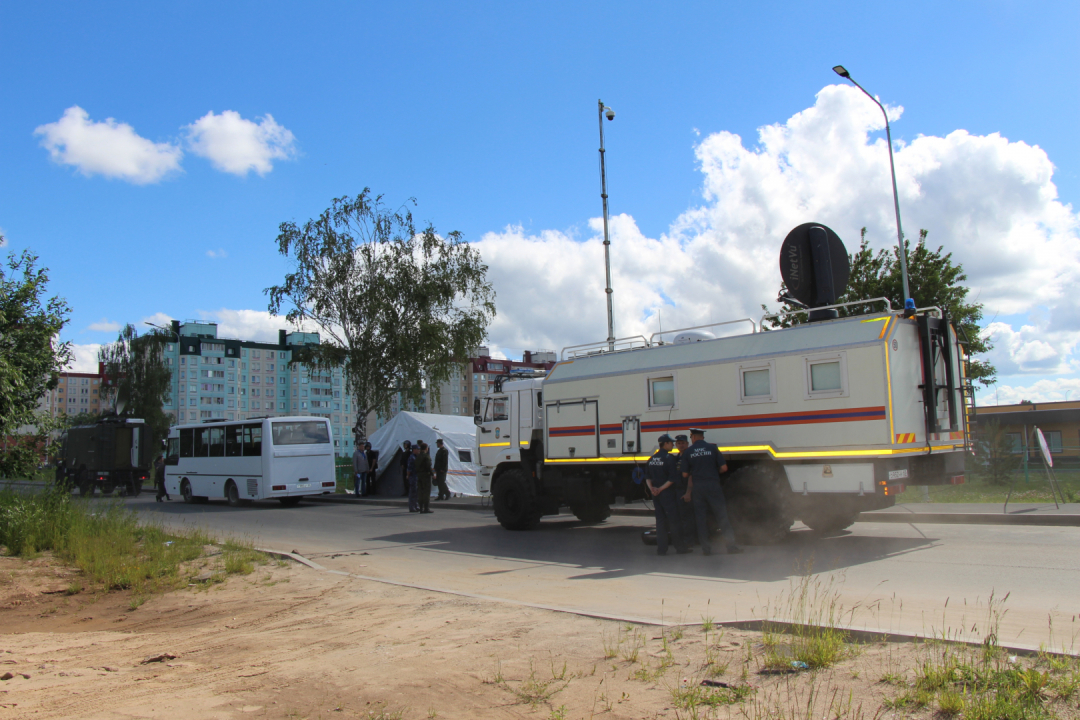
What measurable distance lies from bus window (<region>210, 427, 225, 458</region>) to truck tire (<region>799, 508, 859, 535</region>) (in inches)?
748

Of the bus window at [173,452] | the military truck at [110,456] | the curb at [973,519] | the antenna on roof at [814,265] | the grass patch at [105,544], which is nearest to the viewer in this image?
the grass patch at [105,544]

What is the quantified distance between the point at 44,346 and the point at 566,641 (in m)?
10.2

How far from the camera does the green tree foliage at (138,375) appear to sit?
2436 inches

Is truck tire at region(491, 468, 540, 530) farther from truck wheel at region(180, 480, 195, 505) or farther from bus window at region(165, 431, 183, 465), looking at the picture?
bus window at region(165, 431, 183, 465)

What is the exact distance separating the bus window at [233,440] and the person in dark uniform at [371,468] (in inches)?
171

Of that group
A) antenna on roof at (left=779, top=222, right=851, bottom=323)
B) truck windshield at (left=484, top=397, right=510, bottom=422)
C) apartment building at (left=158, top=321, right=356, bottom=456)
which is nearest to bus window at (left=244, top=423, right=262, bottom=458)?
truck windshield at (left=484, top=397, right=510, bottom=422)

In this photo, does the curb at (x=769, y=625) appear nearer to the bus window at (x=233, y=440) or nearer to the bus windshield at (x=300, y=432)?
the bus windshield at (x=300, y=432)

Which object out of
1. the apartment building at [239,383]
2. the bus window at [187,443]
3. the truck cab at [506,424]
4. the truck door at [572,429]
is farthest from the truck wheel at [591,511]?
the apartment building at [239,383]

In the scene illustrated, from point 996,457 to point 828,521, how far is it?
1133 centimetres

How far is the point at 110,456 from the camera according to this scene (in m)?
33.3

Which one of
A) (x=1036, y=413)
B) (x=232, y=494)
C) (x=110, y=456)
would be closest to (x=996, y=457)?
(x=232, y=494)

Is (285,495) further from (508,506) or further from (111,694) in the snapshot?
(111,694)

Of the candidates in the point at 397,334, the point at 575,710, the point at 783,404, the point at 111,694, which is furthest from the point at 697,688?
the point at 397,334

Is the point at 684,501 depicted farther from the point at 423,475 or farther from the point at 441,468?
the point at 441,468
